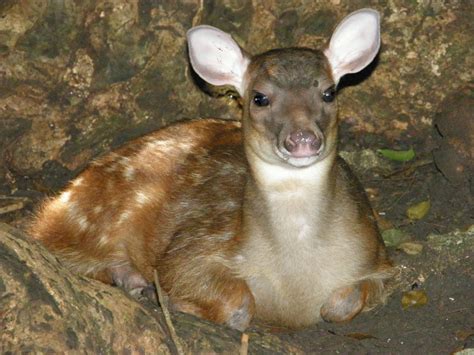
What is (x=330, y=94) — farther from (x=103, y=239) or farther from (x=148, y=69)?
(x=103, y=239)

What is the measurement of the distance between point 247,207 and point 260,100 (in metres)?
0.57

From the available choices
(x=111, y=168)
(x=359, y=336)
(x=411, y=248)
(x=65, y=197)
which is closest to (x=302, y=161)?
(x=359, y=336)

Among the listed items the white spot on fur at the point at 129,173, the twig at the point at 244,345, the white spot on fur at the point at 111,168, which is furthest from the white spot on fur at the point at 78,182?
the twig at the point at 244,345

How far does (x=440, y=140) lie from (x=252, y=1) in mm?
1487

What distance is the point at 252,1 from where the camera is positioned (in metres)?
6.95

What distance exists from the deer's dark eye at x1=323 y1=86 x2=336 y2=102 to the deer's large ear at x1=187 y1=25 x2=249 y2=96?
59cm

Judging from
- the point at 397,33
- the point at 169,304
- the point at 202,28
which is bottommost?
the point at 169,304

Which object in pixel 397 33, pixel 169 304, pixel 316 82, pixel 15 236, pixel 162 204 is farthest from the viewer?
pixel 397 33

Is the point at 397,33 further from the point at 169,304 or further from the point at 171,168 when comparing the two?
the point at 169,304

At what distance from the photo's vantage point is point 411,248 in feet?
21.2

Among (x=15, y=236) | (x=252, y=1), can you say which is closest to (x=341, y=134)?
(x=252, y=1)

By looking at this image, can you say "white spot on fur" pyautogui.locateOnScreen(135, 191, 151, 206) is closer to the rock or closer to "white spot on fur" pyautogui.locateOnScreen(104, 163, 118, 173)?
"white spot on fur" pyautogui.locateOnScreen(104, 163, 118, 173)

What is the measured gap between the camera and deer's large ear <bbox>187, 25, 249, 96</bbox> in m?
5.89

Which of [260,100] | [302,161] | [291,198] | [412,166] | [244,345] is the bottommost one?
[412,166]
